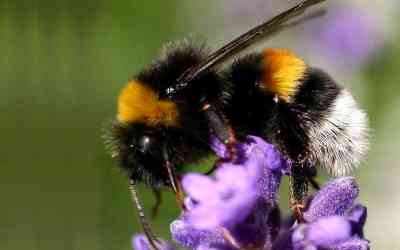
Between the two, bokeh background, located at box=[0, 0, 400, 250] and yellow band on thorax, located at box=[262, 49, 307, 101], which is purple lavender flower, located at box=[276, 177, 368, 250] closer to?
yellow band on thorax, located at box=[262, 49, 307, 101]

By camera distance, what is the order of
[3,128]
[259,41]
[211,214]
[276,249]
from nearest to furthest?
1. [211,214]
2. [276,249]
3. [259,41]
4. [3,128]

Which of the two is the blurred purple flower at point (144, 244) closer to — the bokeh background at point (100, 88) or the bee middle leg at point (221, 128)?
the bee middle leg at point (221, 128)

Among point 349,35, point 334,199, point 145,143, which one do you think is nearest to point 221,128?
point 145,143

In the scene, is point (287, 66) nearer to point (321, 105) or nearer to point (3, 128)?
Result: point (321, 105)

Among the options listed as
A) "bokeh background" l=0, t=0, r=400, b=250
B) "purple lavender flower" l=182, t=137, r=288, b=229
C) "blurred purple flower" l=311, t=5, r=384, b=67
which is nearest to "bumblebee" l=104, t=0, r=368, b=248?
"purple lavender flower" l=182, t=137, r=288, b=229

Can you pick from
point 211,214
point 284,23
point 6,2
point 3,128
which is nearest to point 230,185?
point 211,214

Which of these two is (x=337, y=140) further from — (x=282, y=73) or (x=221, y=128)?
(x=221, y=128)

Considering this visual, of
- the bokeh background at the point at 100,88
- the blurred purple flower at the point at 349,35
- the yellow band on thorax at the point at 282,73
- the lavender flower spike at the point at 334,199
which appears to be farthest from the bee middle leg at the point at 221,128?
the blurred purple flower at the point at 349,35
